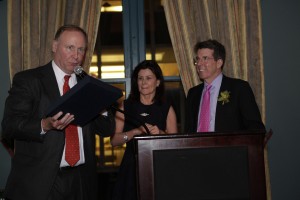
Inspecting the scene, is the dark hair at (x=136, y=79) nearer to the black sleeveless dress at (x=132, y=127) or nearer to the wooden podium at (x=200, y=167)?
the black sleeveless dress at (x=132, y=127)

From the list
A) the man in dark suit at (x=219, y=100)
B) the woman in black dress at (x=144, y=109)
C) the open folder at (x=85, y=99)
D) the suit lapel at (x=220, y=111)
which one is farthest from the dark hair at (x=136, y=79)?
the open folder at (x=85, y=99)

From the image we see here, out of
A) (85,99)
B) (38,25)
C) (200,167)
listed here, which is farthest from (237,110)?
(38,25)

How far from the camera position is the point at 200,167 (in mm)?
1903

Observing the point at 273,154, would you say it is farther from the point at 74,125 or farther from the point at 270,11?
the point at 74,125

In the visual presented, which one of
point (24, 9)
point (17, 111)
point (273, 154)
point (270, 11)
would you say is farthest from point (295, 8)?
point (17, 111)

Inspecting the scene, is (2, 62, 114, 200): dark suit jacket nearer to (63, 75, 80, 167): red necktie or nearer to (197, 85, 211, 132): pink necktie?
(63, 75, 80, 167): red necktie

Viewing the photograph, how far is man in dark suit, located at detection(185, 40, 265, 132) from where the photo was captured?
9.91 ft

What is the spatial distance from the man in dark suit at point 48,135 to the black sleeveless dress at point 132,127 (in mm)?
417

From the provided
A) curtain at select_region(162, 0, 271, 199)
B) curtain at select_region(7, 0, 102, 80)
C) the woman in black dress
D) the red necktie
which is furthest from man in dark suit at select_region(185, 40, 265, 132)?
curtain at select_region(7, 0, 102, 80)

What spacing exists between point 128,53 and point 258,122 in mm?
1783

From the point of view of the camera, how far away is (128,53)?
416 cm

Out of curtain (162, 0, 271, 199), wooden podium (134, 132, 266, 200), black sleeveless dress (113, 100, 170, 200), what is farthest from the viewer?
curtain (162, 0, 271, 199)

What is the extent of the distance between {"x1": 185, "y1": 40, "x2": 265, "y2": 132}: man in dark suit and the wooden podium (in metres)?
0.91

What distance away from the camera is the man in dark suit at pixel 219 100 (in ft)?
9.91
